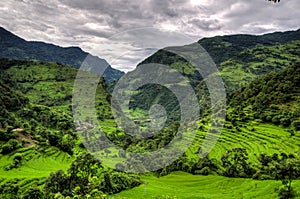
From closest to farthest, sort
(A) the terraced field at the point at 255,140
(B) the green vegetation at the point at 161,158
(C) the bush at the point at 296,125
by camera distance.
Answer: (B) the green vegetation at the point at 161,158
(A) the terraced field at the point at 255,140
(C) the bush at the point at 296,125

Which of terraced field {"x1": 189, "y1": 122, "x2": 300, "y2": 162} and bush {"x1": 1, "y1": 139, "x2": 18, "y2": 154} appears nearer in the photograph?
terraced field {"x1": 189, "y1": 122, "x2": 300, "y2": 162}

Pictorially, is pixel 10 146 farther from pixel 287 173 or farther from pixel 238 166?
pixel 287 173

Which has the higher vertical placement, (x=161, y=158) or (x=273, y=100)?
(x=273, y=100)

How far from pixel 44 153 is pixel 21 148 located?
184 inches

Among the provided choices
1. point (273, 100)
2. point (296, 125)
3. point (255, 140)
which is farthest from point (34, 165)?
point (273, 100)

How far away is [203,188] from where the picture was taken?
33.7 meters

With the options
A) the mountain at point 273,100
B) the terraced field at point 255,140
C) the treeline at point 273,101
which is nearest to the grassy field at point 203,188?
the terraced field at point 255,140

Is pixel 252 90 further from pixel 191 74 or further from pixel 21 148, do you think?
pixel 191 74

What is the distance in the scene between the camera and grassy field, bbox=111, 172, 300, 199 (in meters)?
26.7

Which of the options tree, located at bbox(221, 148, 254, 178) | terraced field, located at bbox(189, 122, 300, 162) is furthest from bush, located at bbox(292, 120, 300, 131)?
tree, located at bbox(221, 148, 254, 178)

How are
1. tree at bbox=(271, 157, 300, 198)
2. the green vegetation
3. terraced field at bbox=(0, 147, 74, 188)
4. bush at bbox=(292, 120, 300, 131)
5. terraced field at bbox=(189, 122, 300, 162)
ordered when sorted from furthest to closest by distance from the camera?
bush at bbox=(292, 120, 300, 131) → terraced field at bbox=(189, 122, 300, 162) → terraced field at bbox=(0, 147, 74, 188) → the green vegetation → tree at bbox=(271, 157, 300, 198)

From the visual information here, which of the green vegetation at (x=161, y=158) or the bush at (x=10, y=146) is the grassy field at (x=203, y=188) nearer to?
the green vegetation at (x=161, y=158)

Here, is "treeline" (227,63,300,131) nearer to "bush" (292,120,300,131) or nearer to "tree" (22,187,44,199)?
"bush" (292,120,300,131)

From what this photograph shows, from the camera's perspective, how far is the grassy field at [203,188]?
87.5ft
